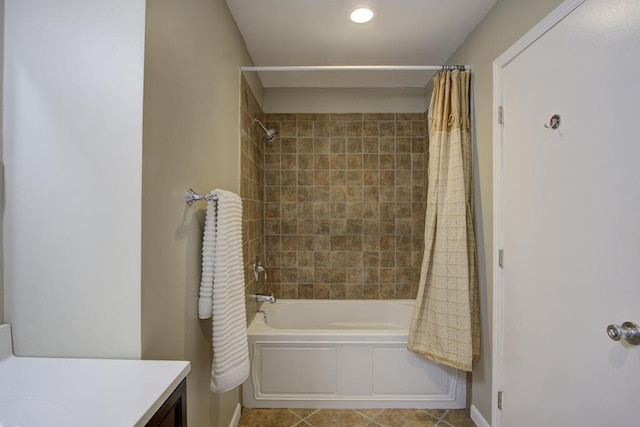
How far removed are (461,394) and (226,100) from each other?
2.47 metres

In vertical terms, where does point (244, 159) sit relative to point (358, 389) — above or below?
above

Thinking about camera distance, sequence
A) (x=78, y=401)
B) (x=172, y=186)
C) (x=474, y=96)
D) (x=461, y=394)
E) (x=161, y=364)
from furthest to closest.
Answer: (x=461, y=394)
(x=474, y=96)
(x=172, y=186)
(x=161, y=364)
(x=78, y=401)

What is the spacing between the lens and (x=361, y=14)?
1763 mm

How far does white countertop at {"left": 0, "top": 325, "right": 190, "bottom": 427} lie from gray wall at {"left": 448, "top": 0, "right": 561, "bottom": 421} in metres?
1.66

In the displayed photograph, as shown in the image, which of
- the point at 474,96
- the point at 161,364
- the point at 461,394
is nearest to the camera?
the point at 161,364

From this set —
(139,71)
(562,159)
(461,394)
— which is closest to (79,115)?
(139,71)

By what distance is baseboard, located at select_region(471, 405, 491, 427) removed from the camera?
179cm

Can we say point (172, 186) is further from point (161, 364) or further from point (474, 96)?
point (474, 96)

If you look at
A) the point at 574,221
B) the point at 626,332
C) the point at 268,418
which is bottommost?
the point at 268,418

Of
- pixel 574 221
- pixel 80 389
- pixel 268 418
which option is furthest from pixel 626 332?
pixel 268 418

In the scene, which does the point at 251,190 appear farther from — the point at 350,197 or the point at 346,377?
the point at 346,377

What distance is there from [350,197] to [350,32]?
→ 1.42 m

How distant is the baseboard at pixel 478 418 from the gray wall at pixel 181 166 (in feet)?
5.07

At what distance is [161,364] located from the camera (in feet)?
2.69
